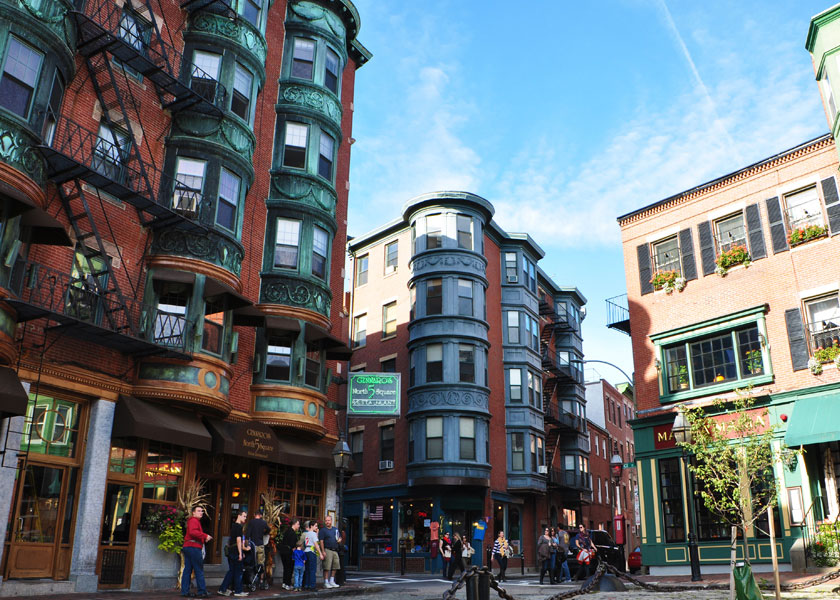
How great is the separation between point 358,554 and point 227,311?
834 inches

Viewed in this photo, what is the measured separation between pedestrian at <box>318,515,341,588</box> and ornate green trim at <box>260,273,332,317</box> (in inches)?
261

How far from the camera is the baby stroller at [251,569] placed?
54.3 feet

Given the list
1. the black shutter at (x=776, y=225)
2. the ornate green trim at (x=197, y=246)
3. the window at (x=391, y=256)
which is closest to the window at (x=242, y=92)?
the ornate green trim at (x=197, y=246)

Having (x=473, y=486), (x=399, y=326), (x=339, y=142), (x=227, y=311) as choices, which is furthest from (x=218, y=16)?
(x=473, y=486)

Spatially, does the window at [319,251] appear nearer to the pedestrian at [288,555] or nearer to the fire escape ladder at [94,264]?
the fire escape ladder at [94,264]

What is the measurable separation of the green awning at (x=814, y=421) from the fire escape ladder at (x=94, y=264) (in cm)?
1724

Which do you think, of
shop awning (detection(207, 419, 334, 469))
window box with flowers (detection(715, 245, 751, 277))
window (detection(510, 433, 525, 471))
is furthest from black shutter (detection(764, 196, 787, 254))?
window (detection(510, 433, 525, 471))

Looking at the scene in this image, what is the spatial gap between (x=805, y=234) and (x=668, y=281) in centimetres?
468

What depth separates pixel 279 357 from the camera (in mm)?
21672

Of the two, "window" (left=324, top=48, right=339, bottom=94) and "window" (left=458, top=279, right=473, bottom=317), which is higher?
"window" (left=324, top=48, right=339, bottom=94)

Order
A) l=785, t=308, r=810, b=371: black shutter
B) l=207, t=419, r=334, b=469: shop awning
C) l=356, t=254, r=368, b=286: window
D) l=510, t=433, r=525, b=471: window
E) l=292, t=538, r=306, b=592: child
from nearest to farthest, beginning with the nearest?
l=292, t=538, r=306, b=592: child
l=207, t=419, r=334, b=469: shop awning
l=785, t=308, r=810, b=371: black shutter
l=510, t=433, r=525, b=471: window
l=356, t=254, r=368, b=286: window

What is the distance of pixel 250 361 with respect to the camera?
21.1 meters

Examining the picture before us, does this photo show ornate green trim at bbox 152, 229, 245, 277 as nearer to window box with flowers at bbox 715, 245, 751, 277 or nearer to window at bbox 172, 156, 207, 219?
window at bbox 172, 156, 207, 219

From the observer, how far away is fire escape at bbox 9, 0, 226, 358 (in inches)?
603
